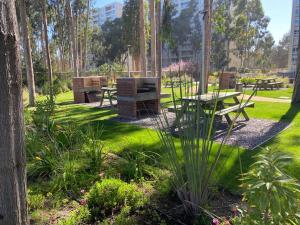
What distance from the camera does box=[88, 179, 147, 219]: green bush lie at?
2.55 meters

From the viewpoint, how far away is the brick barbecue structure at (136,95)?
7.70 m

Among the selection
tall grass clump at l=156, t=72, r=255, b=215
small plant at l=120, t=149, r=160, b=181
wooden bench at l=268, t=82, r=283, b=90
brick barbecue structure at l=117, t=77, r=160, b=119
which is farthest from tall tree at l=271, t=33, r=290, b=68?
tall grass clump at l=156, t=72, r=255, b=215

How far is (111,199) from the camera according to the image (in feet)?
8.43

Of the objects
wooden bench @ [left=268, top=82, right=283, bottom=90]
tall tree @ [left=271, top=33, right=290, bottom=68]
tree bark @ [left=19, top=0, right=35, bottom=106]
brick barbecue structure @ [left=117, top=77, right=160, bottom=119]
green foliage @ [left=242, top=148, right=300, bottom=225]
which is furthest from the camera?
tall tree @ [left=271, top=33, right=290, bottom=68]

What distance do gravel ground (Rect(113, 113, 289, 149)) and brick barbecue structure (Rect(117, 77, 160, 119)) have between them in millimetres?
536

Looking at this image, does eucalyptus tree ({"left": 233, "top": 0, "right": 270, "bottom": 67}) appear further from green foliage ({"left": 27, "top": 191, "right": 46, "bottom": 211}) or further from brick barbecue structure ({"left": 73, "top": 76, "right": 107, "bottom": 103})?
green foliage ({"left": 27, "top": 191, "right": 46, "bottom": 211})

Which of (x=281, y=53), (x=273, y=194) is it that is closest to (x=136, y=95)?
(x=273, y=194)

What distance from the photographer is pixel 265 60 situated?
66.6 metres

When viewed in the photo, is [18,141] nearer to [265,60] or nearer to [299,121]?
[299,121]

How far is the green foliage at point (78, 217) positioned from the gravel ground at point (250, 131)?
2.28m

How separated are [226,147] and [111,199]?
2493 millimetres

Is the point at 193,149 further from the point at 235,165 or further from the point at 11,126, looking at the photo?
the point at 235,165

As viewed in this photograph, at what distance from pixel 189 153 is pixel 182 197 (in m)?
0.55

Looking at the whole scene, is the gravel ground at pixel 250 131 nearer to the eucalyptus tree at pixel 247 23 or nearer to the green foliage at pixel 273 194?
the green foliage at pixel 273 194
